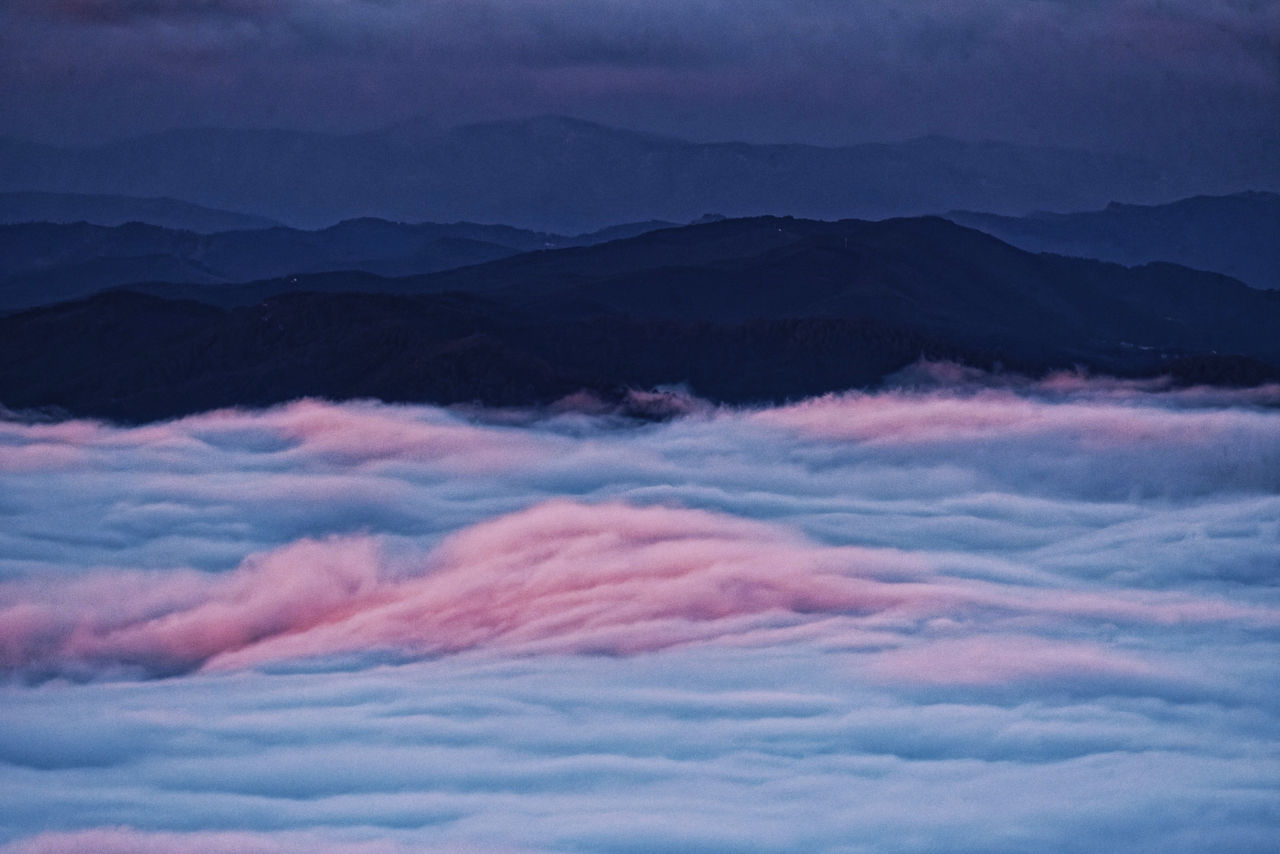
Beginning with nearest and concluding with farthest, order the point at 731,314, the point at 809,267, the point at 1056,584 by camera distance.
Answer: the point at 1056,584 → the point at 731,314 → the point at 809,267

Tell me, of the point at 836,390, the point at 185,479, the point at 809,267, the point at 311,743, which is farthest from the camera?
the point at 809,267

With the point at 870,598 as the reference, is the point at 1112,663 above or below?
below

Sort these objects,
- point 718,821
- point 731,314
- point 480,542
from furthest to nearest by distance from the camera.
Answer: point 731,314 < point 480,542 < point 718,821

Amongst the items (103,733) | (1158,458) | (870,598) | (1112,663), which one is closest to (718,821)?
(103,733)

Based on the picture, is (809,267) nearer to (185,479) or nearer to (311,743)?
(185,479)

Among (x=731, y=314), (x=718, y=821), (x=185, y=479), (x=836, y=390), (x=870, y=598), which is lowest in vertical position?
(x=718, y=821)

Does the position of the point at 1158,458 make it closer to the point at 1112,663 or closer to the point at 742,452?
the point at 742,452

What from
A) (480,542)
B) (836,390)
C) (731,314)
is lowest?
(480,542)

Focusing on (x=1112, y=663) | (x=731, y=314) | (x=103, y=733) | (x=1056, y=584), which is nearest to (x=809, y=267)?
(x=731, y=314)

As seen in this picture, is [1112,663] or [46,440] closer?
[1112,663]
